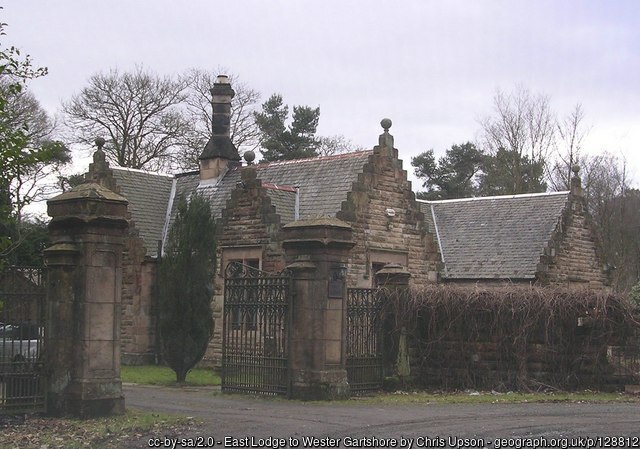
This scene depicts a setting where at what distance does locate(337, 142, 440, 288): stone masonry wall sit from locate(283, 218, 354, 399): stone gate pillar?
7.22 m

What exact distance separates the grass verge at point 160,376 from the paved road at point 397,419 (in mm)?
4524

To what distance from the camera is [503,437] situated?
38.2 ft

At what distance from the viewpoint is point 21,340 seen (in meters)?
13.5

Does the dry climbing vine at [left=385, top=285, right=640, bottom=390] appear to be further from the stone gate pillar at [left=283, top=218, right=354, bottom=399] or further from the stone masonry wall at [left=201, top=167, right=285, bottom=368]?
the stone masonry wall at [left=201, top=167, right=285, bottom=368]

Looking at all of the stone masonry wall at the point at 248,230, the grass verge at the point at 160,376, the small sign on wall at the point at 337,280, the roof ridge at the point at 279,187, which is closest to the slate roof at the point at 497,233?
the roof ridge at the point at 279,187

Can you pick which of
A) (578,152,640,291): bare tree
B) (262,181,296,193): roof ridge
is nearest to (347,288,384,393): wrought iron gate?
(262,181,296,193): roof ridge

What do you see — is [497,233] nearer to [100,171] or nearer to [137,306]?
[137,306]

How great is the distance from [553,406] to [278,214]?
10.9m

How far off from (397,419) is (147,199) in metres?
18.1

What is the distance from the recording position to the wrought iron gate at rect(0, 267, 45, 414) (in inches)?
527

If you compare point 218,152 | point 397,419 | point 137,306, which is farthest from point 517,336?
point 218,152

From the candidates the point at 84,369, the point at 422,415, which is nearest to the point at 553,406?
the point at 422,415

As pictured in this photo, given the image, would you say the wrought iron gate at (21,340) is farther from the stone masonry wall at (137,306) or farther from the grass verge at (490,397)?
the stone masonry wall at (137,306)

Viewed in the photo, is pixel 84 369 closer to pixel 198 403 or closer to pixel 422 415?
pixel 198 403
